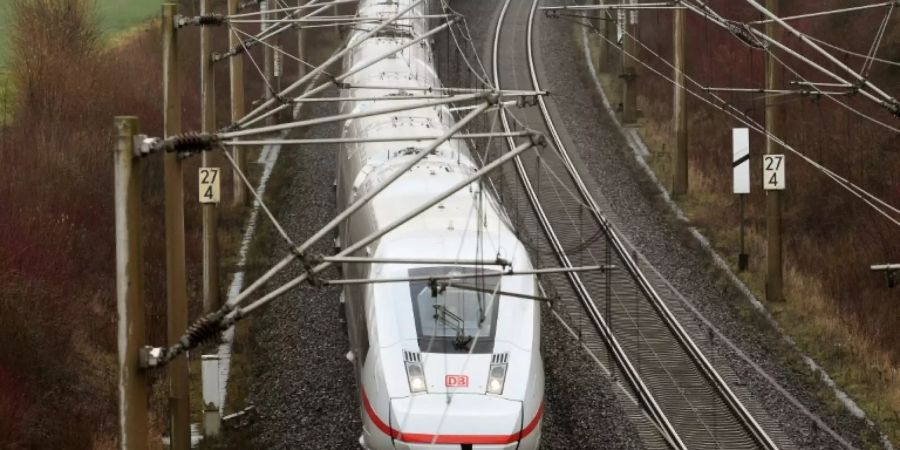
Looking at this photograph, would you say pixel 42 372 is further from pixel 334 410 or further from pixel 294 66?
pixel 294 66

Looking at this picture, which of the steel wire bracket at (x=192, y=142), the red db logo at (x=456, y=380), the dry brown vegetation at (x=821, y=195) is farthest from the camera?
the dry brown vegetation at (x=821, y=195)

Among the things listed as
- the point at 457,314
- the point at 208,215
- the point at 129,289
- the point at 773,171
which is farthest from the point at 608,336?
the point at 129,289

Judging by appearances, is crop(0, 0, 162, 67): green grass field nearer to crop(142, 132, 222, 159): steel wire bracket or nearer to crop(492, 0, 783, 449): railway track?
crop(492, 0, 783, 449): railway track

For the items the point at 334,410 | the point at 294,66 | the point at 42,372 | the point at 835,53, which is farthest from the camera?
the point at 294,66

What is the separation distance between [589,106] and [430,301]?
2260 centimetres

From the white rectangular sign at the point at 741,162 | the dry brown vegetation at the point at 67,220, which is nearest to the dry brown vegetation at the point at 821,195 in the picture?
the white rectangular sign at the point at 741,162

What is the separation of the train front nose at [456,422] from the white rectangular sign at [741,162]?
476 inches

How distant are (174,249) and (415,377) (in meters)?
3.08

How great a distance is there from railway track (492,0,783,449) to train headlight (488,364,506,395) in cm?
176

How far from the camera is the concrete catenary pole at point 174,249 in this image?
15.4 m

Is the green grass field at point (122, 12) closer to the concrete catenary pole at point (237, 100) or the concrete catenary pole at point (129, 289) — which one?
the concrete catenary pole at point (237, 100)

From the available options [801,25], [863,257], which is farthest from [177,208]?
[801,25]

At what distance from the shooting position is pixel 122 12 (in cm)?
4319

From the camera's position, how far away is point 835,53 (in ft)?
108
